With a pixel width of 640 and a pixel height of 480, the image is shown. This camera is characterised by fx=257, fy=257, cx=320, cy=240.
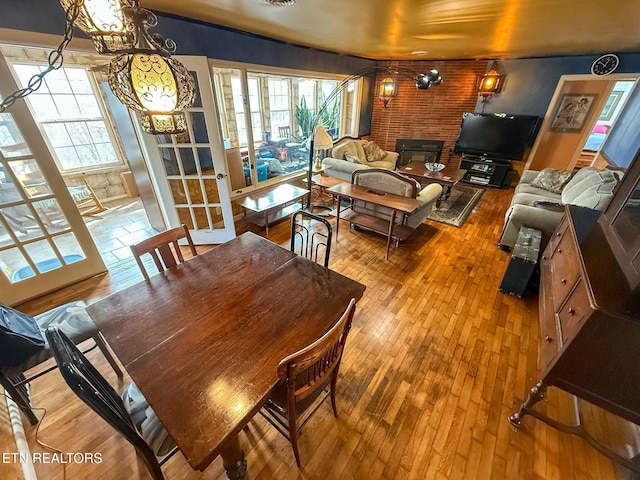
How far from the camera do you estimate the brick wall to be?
206 inches

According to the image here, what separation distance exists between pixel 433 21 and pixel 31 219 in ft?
12.8

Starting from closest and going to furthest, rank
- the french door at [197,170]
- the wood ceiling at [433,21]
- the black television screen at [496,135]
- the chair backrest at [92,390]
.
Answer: the chair backrest at [92,390] < the wood ceiling at [433,21] < the french door at [197,170] < the black television screen at [496,135]

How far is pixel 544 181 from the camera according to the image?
12.8 ft

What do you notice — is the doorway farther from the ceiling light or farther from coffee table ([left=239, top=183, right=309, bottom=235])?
the ceiling light

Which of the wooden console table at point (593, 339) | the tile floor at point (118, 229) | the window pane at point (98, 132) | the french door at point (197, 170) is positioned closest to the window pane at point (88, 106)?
the window pane at point (98, 132)

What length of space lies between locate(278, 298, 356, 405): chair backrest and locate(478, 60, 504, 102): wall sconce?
5.86 meters

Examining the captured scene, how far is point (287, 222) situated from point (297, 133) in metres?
2.44

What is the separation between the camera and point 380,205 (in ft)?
9.92

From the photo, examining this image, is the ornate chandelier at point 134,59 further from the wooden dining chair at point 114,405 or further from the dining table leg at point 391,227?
the dining table leg at point 391,227

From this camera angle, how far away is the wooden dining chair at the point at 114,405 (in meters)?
0.87

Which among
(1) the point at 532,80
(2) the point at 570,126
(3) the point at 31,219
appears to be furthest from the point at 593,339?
(2) the point at 570,126

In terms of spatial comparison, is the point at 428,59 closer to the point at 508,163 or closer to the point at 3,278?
the point at 508,163

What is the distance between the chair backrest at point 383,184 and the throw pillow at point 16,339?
3059mm

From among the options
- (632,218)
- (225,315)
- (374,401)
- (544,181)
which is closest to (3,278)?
(225,315)
